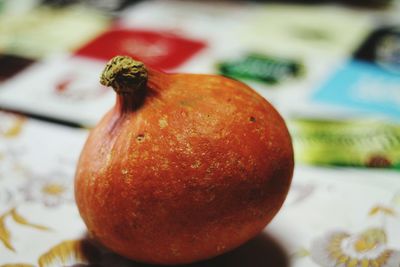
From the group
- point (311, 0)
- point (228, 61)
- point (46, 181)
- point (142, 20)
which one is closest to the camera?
point (46, 181)

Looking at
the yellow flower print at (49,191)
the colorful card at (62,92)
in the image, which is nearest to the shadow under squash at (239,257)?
the yellow flower print at (49,191)

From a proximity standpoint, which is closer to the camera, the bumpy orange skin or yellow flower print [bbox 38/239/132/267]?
the bumpy orange skin

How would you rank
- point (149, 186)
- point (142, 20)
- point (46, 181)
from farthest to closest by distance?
point (142, 20), point (46, 181), point (149, 186)

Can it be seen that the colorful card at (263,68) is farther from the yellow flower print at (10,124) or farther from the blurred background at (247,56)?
the yellow flower print at (10,124)

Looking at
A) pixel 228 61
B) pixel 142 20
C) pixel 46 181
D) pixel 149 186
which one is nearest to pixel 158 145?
pixel 149 186

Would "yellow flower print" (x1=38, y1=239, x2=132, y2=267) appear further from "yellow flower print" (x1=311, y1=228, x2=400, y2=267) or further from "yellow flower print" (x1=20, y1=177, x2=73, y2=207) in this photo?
"yellow flower print" (x1=311, y1=228, x2=400, y2=267)

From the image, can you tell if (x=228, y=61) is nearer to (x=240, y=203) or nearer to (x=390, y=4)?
(x=390, y=4)

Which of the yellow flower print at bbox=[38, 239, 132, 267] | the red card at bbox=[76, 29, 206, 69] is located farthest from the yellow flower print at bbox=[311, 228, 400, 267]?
the red card at bbox=[76, 29, 206, 69]
